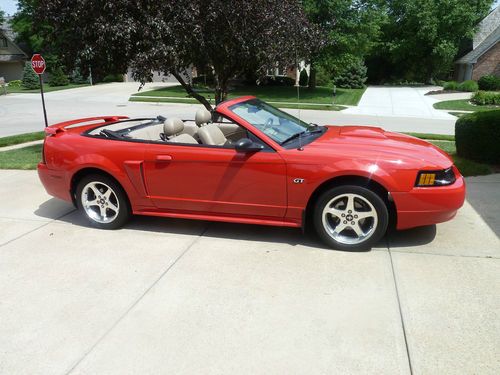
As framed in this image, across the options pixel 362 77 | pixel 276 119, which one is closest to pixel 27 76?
pixel 362 77

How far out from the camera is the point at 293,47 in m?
8.31

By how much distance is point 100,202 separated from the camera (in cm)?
496

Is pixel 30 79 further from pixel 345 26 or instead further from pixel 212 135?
pixel 212 135

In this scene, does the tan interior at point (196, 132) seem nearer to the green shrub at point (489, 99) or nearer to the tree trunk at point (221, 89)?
the tree trunk at point (221, 89)

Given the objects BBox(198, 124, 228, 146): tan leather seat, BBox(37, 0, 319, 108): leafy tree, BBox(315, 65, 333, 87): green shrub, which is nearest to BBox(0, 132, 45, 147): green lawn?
BBox(37, 0, 319, 108): leafy tree

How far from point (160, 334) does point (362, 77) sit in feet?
118

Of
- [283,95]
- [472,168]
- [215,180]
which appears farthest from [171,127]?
[283,95]

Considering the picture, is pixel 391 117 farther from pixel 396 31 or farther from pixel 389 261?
pixel 396 31

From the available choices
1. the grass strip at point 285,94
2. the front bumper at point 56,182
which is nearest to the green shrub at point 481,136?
the front bumper at point 56,182

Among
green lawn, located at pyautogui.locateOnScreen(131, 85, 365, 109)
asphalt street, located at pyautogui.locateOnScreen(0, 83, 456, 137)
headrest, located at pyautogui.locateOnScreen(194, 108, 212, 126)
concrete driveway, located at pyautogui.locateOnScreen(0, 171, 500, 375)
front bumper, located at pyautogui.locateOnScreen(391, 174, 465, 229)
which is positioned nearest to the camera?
concrete driveway, located at pyautogui.locateOnScreen(0, 171, 500, 375)

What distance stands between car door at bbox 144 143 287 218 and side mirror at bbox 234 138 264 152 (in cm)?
4

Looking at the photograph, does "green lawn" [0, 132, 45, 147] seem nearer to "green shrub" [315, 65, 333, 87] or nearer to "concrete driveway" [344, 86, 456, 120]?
"concrete driveway" [344, 86, 456, 120]

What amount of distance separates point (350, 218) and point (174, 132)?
215 centimetres

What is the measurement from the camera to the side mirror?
13.7 feet
